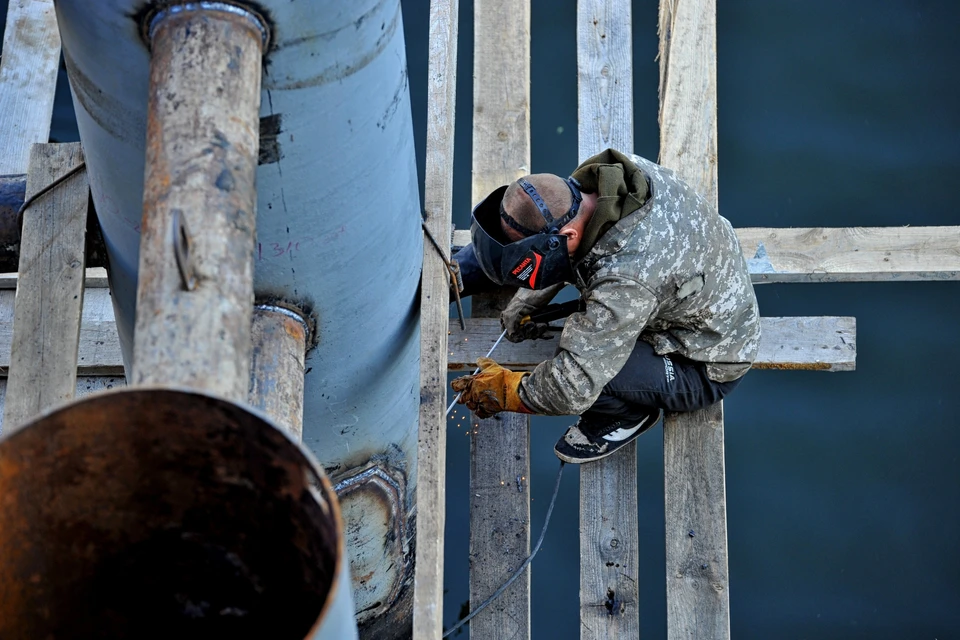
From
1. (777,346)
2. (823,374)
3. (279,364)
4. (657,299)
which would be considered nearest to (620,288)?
(657,299)

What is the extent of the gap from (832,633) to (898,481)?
2.76 ft

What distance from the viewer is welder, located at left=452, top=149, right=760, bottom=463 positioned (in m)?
3.27

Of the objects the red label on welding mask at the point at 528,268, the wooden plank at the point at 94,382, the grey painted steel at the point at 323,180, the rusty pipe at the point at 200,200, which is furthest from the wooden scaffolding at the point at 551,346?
the rusty pipe at the point at 200,200

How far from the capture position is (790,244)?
12.8 ft

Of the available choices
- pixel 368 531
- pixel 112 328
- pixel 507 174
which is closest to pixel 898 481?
pixel 507 174

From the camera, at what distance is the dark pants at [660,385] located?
362 centimetres

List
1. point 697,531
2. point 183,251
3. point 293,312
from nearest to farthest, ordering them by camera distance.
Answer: point 183,251
point 293,312
point 697,531

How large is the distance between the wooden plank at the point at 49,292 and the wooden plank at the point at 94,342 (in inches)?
46.7

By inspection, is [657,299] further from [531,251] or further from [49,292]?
[49,292]

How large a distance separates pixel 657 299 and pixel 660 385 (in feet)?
1.26

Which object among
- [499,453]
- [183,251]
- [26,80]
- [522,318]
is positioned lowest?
[499,453]

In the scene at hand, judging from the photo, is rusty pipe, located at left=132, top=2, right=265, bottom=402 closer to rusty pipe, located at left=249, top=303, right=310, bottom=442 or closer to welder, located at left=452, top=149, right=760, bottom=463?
rusty pipe, located at left=249, top=303, right=310, bottom=442

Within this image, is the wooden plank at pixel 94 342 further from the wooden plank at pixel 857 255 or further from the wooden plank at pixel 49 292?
the wooden plank at pixel 857 255

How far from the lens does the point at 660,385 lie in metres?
3.61
